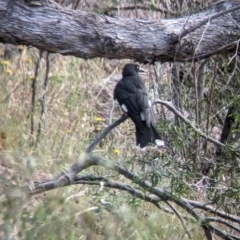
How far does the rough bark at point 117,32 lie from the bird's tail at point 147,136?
96 centimetres

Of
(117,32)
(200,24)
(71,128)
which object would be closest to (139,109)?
(200,24)

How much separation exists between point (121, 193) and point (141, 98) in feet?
2.40

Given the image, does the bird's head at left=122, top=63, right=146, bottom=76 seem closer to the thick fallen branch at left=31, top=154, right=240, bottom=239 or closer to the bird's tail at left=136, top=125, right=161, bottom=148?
the bird's tail at left=136, top=125, right=161, bottom=148

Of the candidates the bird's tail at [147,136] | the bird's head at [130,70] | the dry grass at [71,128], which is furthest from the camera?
the bird's head at [130,70]

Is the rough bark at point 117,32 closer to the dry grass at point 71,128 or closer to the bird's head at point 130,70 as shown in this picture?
the dry grass at point 71,128

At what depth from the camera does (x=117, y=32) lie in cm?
409

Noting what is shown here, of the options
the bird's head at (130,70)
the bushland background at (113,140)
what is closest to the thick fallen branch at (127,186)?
the bushland background at (113,140)

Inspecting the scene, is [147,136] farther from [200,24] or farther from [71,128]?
[71,128]

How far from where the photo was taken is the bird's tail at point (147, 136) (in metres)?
5.27

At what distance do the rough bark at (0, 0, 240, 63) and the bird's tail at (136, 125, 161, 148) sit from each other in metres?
0.96

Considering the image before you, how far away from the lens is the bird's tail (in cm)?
527

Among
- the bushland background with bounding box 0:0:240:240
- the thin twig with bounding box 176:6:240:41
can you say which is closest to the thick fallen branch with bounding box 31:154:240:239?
the bushland background with bounding box 0:0:240:240

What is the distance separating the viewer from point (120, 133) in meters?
7.57

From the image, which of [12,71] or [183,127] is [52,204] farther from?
[12,71]
